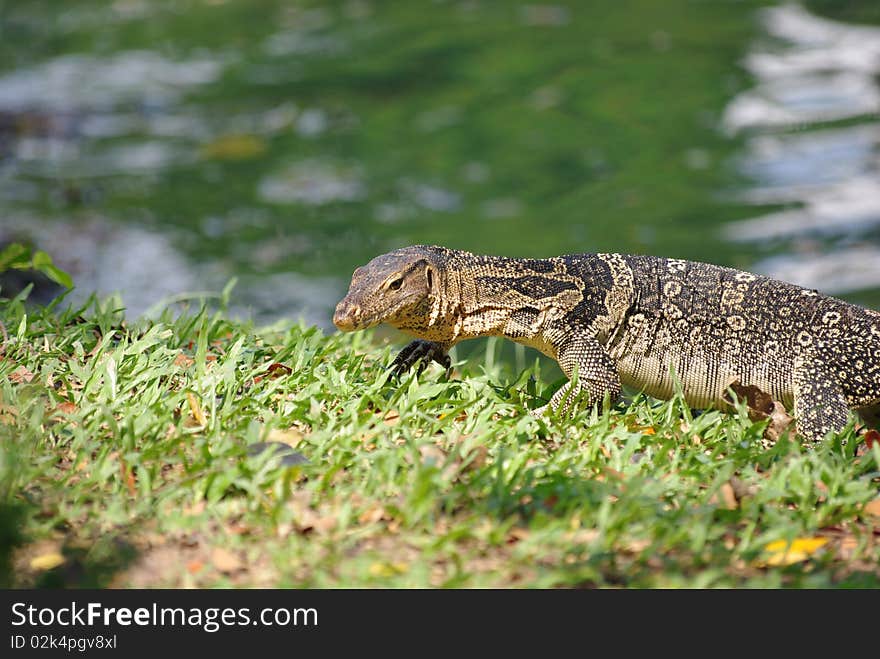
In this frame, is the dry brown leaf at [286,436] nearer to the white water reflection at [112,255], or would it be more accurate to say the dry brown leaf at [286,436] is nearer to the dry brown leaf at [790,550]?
the dry brown leaf at [790,550]

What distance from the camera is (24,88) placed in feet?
59.1

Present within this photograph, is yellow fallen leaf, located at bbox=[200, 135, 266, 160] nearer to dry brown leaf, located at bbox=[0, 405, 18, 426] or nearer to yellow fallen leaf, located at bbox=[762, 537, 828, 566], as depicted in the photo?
dry brown leaf, located at bbox=[0, 405, 18, 426]

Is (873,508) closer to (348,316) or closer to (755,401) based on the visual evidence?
(755,401)

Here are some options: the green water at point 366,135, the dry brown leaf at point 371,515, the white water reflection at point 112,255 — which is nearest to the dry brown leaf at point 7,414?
the dry brown leaf at point 371,515

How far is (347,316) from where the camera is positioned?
15.8 feet

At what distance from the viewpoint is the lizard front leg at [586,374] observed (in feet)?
16.5

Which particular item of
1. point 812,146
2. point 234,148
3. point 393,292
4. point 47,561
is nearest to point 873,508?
point 393,292

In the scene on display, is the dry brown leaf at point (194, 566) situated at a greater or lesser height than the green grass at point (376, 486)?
lesser

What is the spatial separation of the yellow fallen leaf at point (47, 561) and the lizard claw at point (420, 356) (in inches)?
82.3

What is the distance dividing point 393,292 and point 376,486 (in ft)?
4.04

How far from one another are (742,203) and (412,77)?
22.2ft

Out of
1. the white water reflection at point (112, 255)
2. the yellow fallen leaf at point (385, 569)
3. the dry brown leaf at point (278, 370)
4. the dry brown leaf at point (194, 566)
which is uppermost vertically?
the white water reflection at point (112, 255)

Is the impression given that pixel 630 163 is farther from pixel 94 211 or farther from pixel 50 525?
pixel 50 525

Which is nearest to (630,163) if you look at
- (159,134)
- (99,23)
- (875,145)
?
(875,145)
